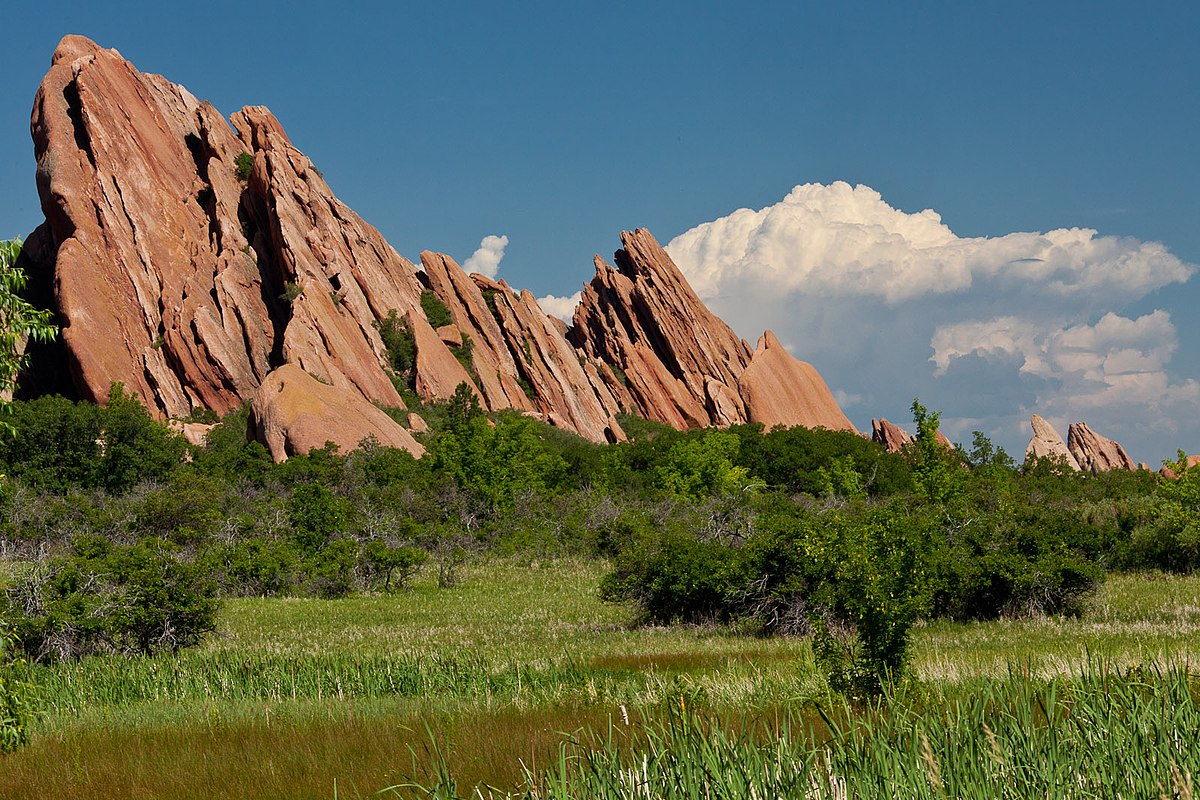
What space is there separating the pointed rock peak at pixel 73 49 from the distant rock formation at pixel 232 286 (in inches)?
7.9

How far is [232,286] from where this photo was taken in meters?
88.2

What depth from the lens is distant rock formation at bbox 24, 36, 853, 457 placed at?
8188 cm

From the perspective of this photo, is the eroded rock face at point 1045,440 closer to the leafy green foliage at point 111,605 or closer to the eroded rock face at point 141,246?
the eroded rock face at point 141,246

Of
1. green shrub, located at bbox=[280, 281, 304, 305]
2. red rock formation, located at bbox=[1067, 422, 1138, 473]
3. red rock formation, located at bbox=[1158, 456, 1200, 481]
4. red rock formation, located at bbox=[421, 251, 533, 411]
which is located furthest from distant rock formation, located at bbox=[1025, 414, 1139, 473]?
green shrub, located at bbox=[280, 281, 304, 305]

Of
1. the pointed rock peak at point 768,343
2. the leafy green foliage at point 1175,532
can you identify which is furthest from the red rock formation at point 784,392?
the leafy green foliage at point 1175,532

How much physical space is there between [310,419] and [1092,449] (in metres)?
129

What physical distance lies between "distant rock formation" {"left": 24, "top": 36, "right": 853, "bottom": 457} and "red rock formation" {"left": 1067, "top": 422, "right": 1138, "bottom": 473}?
7922 cm

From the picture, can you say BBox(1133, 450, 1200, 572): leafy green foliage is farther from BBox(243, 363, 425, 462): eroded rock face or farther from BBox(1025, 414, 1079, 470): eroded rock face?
BBox(1025, 414, 1079, 470): eroded rock face

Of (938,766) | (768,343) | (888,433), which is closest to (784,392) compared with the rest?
(768,343)

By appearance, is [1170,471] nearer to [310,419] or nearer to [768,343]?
[768,343]

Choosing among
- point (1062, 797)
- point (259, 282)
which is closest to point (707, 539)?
point (1062, 797)

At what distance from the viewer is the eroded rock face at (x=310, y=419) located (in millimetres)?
65250

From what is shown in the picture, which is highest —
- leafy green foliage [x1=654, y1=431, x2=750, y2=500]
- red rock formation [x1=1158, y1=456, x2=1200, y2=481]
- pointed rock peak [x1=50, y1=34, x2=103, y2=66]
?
pointed rock peak [x1=50, y1=34, x2=103, y2=66]

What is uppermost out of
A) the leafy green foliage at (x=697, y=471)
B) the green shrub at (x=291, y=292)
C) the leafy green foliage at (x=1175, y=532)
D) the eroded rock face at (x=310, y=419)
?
the green shrub at (x=291, y=292)
